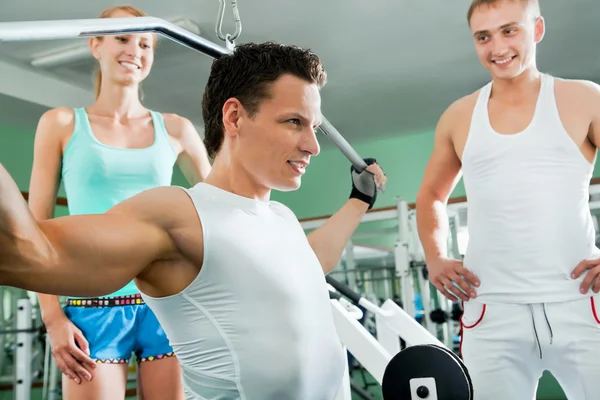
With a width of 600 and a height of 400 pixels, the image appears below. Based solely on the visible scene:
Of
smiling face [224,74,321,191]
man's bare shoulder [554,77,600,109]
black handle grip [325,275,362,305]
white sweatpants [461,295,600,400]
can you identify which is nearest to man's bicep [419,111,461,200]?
man's bare shoulder [554,77,600,109]

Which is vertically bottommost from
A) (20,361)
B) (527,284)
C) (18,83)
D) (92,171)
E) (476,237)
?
(20,361)

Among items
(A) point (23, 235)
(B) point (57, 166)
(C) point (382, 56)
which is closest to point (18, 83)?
(C) point (382, 56)

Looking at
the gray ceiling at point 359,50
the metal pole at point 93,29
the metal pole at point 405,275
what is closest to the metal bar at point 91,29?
the metal pole at point 93,29

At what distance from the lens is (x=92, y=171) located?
1.42 m

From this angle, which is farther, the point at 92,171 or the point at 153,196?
the point at 92,171

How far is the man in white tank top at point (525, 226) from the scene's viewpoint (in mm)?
1439

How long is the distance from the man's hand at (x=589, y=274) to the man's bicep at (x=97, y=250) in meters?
1.00

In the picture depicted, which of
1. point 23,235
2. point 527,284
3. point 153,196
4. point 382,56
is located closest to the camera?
point 23,235

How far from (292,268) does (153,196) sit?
0.88 feet

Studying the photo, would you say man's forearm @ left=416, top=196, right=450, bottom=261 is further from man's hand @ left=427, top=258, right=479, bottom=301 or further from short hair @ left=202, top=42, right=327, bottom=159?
short hair @ left=202, top=42, right=327, bottom=159

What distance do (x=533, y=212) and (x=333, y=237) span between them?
499 mm

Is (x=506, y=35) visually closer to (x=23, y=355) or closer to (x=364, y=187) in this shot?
(x=364, y=187)

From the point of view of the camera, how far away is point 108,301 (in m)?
1.39

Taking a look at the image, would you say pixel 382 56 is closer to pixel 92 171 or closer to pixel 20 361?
pixel 20 361
